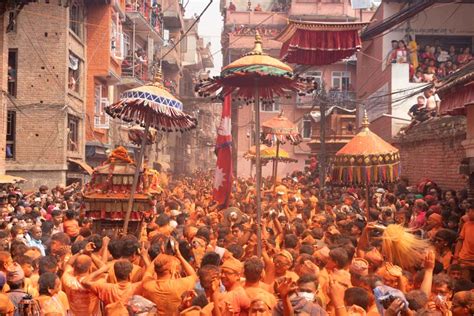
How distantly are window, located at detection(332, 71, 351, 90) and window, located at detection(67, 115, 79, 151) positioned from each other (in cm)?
2288

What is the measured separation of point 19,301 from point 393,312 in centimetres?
328

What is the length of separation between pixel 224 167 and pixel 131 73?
22.3 meters

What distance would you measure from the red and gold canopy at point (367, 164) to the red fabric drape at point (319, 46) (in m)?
2.70

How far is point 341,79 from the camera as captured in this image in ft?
149

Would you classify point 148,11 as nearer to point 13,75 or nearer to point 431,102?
point 13,75

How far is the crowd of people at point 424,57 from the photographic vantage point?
27.1 meters

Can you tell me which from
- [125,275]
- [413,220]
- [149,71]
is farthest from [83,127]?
[125,275]

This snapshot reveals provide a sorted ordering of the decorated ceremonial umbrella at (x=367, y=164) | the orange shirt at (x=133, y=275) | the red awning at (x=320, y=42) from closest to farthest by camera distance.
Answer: the orange shirt at (x=133, y=275)
the decorated ceremonial umbrella at (x=367, y=164)
the red awning at (x=320, y=42)

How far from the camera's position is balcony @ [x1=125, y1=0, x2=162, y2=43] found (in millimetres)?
35531

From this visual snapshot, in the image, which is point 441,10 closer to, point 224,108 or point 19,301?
point 224,108

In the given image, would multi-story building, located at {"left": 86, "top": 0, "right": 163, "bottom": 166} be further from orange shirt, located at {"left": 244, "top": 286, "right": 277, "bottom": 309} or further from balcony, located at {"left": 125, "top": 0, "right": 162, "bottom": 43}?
orange shirt, located at {"left": 244, "top": 286, "right": 277, "bottom": 309}

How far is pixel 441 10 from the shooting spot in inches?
1081

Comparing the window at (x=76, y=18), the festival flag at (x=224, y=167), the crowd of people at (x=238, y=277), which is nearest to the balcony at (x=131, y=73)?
the window at (x=76, y=18)

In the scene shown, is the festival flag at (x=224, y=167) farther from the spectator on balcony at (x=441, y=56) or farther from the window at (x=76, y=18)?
the spectator on balcony at (x=441, y=56)
